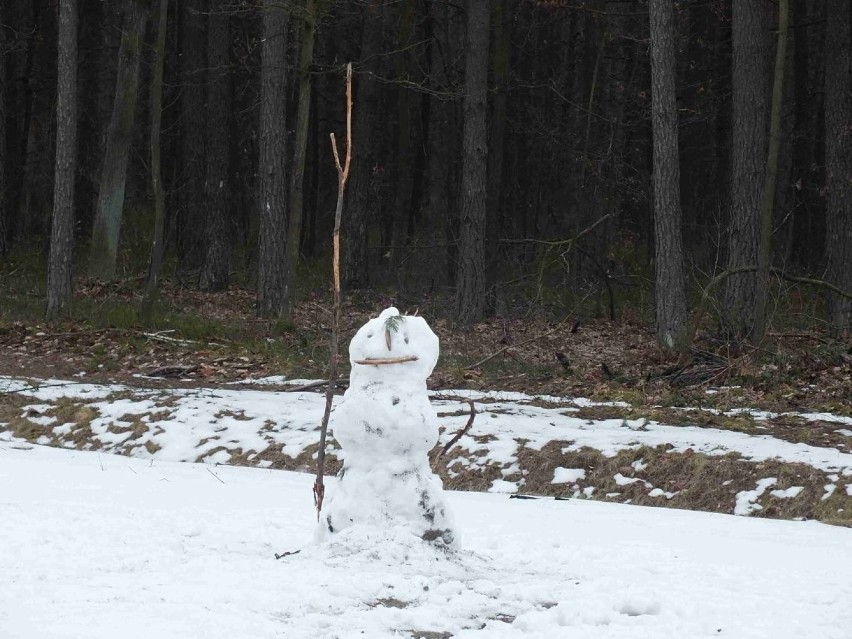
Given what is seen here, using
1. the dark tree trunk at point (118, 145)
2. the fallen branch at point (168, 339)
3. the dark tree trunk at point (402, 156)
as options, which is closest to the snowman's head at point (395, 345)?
the fallen branch at point (168, 339)

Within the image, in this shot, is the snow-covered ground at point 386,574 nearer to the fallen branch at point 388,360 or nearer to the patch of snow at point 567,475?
the fallen branch at point 388,360

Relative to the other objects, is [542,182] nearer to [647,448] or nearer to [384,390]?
[647,448]

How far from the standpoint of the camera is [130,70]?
1839 centimetres

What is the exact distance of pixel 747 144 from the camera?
1424 cm

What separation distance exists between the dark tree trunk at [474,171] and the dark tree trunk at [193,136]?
6.48 meters

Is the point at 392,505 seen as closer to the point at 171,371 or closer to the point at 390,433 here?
the point at 390,433

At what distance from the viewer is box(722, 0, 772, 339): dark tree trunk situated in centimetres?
1388

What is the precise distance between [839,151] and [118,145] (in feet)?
42.9

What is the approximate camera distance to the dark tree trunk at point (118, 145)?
59.7ft

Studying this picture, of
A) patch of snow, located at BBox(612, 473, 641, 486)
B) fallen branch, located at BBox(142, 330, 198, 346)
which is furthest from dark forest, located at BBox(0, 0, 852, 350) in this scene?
patch of snow, located at BBox(612, 473, 641, 486)

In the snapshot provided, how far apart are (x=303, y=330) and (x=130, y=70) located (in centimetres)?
644

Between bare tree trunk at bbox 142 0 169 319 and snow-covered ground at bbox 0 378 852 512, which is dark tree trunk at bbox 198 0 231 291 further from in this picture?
snow-covered ground at bbox 0 378 852 512

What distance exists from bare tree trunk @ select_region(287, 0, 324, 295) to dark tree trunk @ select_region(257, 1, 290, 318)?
0.51 metres

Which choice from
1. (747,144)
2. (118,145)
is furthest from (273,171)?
(747,144)
